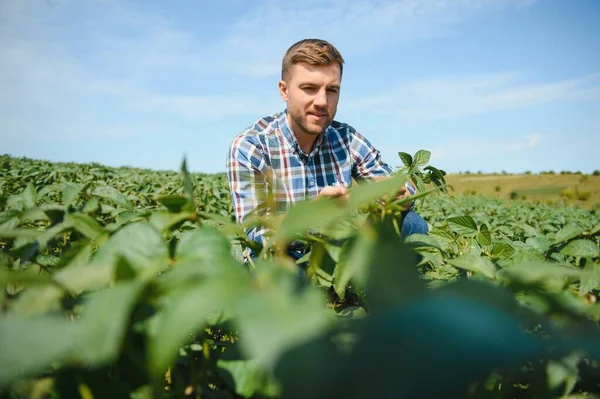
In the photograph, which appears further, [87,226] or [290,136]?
[290,136]

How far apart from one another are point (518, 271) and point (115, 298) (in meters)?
0.63

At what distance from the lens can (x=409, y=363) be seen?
42 cm

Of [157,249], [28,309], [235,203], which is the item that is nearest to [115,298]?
[157,249]

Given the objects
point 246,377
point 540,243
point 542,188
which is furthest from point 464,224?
point 542,188

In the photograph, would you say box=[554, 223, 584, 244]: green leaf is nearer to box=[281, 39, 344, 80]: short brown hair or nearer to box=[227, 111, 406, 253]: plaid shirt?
box=[227, 111, 406, 253]: plaid shirt

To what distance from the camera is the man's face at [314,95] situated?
2.59 meters

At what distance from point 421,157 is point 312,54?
4.82 ft

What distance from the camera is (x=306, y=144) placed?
9.49 ft

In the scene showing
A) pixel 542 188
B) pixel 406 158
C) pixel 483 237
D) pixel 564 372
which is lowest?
pixel 542 188

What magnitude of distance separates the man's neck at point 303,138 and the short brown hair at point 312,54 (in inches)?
14.4

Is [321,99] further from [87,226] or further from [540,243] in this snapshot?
[87,226]

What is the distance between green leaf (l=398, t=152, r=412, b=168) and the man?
900 millimetres

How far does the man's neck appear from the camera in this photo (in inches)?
111

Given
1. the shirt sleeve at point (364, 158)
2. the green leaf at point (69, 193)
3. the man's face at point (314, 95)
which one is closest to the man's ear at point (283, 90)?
the man's face at point (314, 95)
